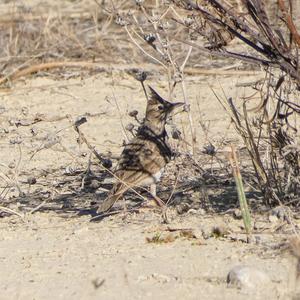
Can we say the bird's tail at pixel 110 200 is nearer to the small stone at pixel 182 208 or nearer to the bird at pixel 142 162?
the bird at pixel 142 162

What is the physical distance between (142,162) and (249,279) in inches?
86.0

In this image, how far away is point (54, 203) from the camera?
24.0 ft

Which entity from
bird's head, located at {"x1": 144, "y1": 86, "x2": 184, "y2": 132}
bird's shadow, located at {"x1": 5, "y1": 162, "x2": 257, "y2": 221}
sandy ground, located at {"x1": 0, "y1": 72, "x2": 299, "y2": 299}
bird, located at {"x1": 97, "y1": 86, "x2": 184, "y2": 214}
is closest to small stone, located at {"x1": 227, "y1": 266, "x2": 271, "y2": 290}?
sandy ground, located at {"x1": 0, "y1": 72, "x2": 299, "y2": 299}

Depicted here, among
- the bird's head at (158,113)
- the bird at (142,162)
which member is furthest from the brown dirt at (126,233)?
the bird's head at (158,113)

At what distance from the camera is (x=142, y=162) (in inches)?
284

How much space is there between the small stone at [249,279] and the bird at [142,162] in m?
1.61

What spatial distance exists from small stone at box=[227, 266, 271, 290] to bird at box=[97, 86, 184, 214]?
1.61 meters

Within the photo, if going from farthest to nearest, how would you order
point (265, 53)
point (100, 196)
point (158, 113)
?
point (158, 113) < point (100, 196) < point (265, 53)

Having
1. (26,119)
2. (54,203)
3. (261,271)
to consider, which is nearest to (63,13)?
(26,119)

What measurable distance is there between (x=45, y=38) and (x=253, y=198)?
17.4 ft

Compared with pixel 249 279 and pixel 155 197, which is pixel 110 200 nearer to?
pixel 155 197

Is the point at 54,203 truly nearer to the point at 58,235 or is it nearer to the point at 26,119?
the point at 58,235

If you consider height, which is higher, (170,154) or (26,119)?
(170,154)

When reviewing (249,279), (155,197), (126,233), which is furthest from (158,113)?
(249,279)
